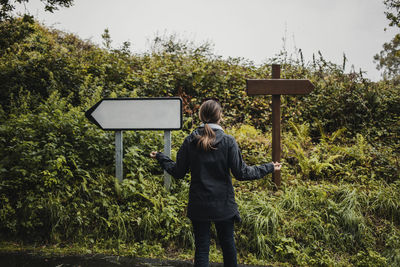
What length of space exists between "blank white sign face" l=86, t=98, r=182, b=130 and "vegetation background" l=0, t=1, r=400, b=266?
2.34 ft

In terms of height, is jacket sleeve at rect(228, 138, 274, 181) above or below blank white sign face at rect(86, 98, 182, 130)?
below

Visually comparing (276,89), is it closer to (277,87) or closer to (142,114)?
(277,87)

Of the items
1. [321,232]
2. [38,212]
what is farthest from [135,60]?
[321,232]

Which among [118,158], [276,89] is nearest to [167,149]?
[118,158]

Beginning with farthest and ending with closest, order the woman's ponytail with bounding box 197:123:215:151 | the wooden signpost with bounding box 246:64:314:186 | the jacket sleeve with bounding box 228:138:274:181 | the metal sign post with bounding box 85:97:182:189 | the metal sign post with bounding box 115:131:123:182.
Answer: the wooden signpost with bounding box 246:64:314:186, the metal sign post with bounding box 115:131:123:182, the metal sign post with bounding box 85:97:182:189, the jacket sleeve with bounding box 228:138:274:181, the woman's ponytail with bounding box 197:123:215:151

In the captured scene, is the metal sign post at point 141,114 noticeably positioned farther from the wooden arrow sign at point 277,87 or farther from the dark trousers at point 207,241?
the dark trousers at point 207,241

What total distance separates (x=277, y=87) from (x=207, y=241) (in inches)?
119

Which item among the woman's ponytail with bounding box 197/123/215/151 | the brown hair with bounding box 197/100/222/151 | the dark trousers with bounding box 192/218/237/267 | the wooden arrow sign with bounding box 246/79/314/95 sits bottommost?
the dark trousers with bounding box 192/218/237/267

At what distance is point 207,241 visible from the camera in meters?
2.29

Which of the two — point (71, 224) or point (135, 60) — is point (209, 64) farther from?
point (71, 224)

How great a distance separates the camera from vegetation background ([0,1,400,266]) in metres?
3.49

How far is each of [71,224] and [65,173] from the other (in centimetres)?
86

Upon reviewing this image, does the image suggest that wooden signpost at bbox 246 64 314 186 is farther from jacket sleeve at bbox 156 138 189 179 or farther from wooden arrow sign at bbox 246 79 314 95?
jacket sleeve at bbox 156 138 189 179

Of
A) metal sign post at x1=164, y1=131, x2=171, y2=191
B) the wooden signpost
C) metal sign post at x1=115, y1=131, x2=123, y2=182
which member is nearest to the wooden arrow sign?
the wooden signpost
